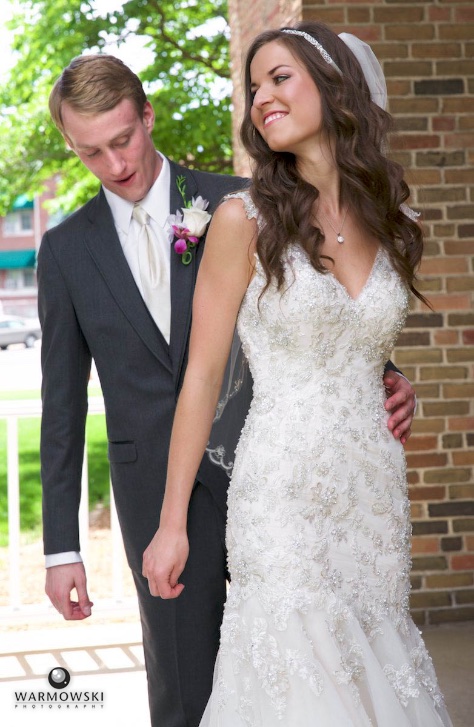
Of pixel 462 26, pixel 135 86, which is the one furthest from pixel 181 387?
pixel 462 26

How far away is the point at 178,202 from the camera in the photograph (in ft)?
9.44

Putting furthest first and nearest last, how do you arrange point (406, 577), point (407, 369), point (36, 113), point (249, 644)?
point (36, 113) → point (407, 369) → point (406, 577) → point (249, 644)

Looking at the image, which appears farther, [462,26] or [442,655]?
[462,26]

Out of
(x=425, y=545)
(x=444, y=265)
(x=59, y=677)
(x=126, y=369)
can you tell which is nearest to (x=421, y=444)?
(x=425, y=545)

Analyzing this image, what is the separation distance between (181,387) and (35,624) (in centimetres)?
395

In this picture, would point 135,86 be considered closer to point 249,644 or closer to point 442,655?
point 249,644

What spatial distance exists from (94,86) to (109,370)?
786 millimetres

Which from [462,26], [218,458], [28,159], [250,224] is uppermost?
[28,159]

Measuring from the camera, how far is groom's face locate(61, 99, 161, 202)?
9.10 ft

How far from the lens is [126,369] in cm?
271

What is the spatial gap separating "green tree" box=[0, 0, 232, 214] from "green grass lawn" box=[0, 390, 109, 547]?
3609mm

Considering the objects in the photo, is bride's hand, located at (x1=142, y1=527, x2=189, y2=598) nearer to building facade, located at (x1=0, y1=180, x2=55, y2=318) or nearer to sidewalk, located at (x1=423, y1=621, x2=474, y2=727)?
sidewalk, located at (x1=423, y1=621, x2=474, y2=727)

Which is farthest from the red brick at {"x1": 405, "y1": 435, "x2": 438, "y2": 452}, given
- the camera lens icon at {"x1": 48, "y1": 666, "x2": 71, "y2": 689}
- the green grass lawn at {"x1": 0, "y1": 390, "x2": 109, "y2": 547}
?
the green grass lawn at {"x1": 0, "y1": 390, "x2": 109, "y2": 547}

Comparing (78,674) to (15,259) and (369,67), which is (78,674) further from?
(15,259)
